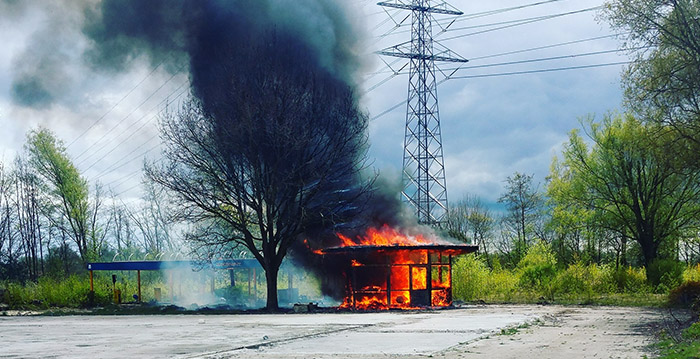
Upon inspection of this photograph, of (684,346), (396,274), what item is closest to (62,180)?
(396,274)

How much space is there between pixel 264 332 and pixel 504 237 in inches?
1841

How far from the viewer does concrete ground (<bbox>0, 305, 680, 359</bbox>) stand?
49.7 ft

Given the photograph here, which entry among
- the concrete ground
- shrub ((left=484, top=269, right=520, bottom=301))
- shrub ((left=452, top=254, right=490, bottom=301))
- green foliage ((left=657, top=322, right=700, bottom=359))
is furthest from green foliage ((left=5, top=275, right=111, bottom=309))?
green foliage ((left=657, top=322, right=700, bottom=359))

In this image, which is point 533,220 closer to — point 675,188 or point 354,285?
point 675,188

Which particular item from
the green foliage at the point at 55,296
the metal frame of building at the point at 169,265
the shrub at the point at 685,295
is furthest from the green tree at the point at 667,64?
the green foliage at the point at 55,296

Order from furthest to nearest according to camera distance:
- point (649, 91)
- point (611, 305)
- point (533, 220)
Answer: point (533, 220) < point (611, 305) < point (649, 91)

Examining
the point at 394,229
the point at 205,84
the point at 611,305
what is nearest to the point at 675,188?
the point at 611,305

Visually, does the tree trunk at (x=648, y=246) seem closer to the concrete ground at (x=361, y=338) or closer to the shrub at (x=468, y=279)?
the shrub at (x=468, y=279)

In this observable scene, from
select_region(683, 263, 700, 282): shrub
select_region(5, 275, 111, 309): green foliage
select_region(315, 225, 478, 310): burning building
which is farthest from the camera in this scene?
select_region(5, 275, 111, 309): green foliage

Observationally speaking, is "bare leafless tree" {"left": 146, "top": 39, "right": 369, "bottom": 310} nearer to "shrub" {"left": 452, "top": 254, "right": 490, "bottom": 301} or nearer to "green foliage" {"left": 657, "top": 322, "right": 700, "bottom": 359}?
"shrub" {"left": 452, "top": 254, "right": 490, "bottom": 301}

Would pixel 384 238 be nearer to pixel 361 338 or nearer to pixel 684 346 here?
pixel 361 338

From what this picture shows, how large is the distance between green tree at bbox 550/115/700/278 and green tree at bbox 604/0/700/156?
56.1 feet

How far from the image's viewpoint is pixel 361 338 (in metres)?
18.5

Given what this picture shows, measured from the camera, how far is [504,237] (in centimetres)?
6475
